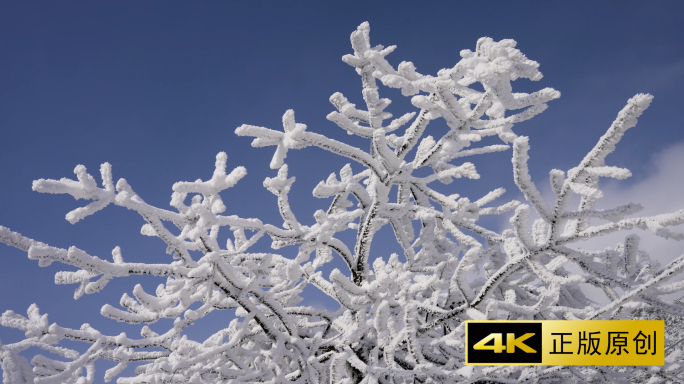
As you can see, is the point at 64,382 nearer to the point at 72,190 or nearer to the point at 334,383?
the point at 72,190

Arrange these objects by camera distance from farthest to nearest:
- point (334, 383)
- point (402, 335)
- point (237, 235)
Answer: point (237, 235) → point (334, 383) → point (402, 335)

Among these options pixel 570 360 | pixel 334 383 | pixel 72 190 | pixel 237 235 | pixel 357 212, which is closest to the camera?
pixel 72 190

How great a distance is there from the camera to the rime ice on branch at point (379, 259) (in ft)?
7.82

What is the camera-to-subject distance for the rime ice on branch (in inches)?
93.8

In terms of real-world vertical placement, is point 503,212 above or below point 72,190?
above

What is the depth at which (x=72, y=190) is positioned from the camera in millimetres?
2367

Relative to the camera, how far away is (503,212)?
348 cm

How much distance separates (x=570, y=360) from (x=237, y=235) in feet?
10.9

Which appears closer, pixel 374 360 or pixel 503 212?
pixel 374 360

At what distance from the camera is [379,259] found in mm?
2994

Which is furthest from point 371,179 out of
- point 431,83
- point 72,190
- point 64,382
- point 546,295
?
point 64,382

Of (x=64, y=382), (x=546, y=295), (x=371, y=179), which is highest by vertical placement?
(x=371, y=179)

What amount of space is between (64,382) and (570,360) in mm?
4327

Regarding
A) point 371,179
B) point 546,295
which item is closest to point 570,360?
point 546,295
